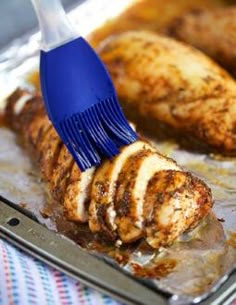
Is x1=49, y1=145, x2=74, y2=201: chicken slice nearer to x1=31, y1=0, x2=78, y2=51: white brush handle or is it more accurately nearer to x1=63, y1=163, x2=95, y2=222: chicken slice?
x1=63, y1=163, x2=95, y2=222: chicken slice

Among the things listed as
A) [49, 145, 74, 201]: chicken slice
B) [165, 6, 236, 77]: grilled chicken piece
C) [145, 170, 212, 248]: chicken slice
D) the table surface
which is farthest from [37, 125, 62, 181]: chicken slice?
the table surface

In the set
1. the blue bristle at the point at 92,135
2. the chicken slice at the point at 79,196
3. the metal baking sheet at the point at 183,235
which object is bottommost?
the metal baking sheet at the point at 183,235

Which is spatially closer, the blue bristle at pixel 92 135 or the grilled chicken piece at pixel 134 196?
→ the grilled chicken piece at pixel 134 196

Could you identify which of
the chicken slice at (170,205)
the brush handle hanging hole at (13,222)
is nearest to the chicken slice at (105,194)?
the chicken slice at (170,205)

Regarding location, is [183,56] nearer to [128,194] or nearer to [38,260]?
[128,194]

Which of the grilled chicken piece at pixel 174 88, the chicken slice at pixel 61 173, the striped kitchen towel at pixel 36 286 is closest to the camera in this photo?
the striped kitchen towel at pixel 36 286

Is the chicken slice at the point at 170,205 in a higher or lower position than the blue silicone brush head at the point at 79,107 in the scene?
lower

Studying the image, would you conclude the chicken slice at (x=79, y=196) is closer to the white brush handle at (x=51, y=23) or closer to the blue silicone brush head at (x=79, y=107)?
the blue silicone brush head at (x=79, y=107)

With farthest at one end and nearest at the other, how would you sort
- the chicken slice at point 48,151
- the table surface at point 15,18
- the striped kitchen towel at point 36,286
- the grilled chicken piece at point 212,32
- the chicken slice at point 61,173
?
1. the table surface at point 15,18
2. the grilled chicken piece at point 212,32
3. the chicken slice at point 48,151
4. the chicken slice at point 61,173
5. the striped kitchen towel at point 36,286

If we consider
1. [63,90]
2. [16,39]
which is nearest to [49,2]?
[63,90]
